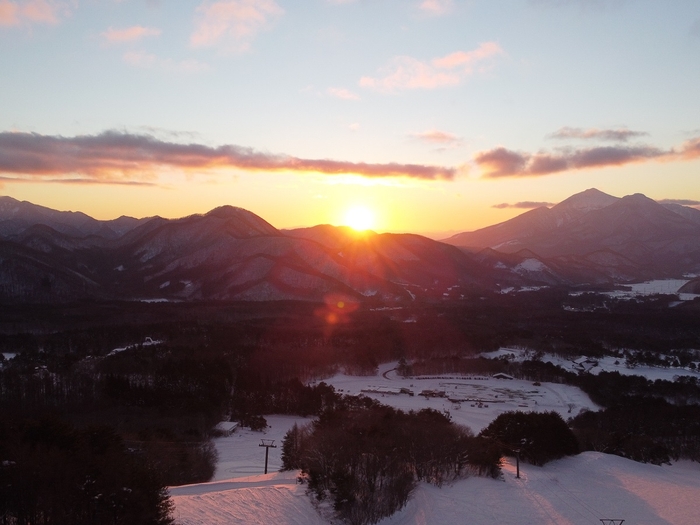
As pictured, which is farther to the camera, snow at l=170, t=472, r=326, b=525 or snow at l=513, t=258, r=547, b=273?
snow at l=513, t=258, r=547, b=273

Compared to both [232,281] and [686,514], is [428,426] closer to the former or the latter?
[686,514]

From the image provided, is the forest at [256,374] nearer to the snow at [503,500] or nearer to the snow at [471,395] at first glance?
the snow at [503,500]

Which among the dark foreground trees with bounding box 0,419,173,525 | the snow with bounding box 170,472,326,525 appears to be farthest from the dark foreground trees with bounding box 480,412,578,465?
the dark foreground trees with bounding box 0,419,173,525

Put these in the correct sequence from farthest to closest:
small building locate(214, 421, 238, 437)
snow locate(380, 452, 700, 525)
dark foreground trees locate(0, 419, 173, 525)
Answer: small building locate(214, 421, 238, 437)
snow locate(380, 452, 700, 525)
dark foreground trees locate(0, 419, 173, 525)

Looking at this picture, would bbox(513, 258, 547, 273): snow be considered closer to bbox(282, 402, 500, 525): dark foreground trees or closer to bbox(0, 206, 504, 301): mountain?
bbox(0, 206, 504, 301): mountain

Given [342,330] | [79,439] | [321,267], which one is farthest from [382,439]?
[321,267]

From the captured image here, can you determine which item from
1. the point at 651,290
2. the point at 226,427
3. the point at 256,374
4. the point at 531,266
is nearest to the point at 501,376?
the point at 256,374
